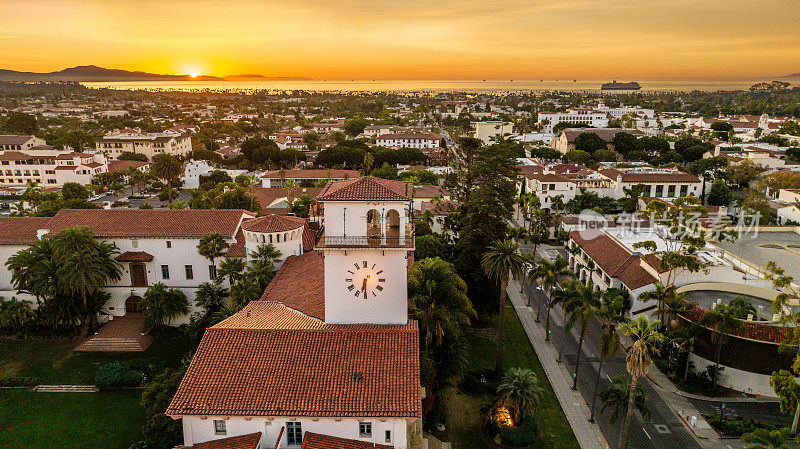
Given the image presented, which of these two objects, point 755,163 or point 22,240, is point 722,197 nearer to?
point 755,163

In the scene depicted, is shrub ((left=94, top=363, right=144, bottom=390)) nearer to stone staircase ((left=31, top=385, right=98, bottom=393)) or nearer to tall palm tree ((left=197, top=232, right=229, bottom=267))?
stone staircase ((left=31, top=385, right=98, bottom=393))

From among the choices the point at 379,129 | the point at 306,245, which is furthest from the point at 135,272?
the point at 379,129

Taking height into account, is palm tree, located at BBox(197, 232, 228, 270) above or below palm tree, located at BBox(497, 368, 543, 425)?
above

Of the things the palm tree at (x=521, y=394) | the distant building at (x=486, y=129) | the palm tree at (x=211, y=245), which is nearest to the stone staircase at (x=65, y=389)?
the palm tree at (x=211, y=245)

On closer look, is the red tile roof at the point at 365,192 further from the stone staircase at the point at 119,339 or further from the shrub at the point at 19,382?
the shrub at the point at 19,382

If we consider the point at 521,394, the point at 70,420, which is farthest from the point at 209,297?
the point at 521,394

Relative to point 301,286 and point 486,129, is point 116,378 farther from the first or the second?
point 486,129

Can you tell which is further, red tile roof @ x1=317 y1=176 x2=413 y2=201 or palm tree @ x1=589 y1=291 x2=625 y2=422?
palm tree @ x1=589 y1=291 x2=625 y2=422

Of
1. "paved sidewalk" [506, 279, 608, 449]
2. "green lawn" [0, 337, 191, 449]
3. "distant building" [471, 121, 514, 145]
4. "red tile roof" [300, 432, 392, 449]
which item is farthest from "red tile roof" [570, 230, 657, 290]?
"distant building" [471, 121, 514, 145]
